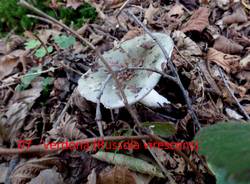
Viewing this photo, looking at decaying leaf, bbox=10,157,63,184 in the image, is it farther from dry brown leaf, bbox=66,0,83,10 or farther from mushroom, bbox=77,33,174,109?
dry brown leaf, bbox=66,0,83,10

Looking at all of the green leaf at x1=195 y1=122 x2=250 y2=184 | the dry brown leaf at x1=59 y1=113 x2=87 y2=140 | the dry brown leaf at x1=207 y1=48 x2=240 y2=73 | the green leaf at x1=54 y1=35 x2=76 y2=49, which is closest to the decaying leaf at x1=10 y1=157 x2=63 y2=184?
the dry brown leaf at x1=59 y1=113 x2=87 y2=140

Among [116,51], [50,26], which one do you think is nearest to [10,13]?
[50,26]

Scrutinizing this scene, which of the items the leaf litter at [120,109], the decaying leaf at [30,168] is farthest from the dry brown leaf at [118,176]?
the decaying leaf at [30,168]

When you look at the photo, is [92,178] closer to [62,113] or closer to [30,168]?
[30,168]

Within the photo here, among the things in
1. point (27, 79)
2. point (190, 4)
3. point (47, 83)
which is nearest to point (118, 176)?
point (47, 83)

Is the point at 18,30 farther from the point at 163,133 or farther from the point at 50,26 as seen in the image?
the point at 163,133

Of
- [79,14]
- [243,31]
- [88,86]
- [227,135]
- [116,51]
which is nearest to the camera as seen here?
[227,135]

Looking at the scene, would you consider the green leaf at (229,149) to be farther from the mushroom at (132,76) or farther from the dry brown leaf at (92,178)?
the dry brown leaf at (92,178)

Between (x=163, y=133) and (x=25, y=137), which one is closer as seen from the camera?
(x=163, y=133)
